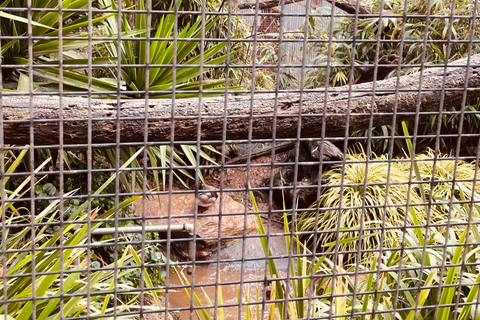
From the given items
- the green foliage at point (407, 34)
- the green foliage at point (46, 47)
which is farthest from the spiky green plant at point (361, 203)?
the green foliage at point (46, 47)

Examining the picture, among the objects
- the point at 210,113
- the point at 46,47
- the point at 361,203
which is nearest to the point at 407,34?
the point at 361,203

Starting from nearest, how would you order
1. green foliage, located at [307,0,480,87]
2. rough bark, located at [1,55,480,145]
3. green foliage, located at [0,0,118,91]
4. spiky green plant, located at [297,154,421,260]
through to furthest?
rough bark, located at [1,55,480,145] < green foliage, located at [0,0,118,91] < spiky green plant, located at [297,154,421,260] < green foliage, located at [307,0,480,87]

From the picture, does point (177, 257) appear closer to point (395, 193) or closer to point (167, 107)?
point (395, 193)

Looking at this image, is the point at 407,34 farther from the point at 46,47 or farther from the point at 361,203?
the point at 46,47

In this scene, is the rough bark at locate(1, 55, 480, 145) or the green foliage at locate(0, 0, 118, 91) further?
the green foliage at locate(0, 0, 118, 91)

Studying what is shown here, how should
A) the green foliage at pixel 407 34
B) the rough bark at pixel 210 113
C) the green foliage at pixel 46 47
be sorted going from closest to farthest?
the rough bark at pixel 210 113, the green foliage at pixel 46 47, the green foliage at pixel 407 34

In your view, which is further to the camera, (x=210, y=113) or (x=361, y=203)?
(x=361, y=203)

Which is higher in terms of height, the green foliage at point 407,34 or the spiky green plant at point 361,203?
the green foliage at point 407,34

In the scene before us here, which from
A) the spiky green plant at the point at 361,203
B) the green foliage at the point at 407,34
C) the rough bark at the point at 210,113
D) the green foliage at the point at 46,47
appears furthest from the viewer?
the green foliage at the point at 407,34

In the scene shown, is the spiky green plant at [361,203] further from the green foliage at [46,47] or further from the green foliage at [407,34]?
the green foliage at [46,47]

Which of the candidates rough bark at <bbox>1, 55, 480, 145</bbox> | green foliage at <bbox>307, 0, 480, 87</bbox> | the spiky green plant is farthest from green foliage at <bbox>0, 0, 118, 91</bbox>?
green foliage at <bbox>307, 0, 480, 87</bbox>

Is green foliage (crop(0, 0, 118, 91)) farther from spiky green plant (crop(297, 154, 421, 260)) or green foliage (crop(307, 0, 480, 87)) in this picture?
green foliage (crop(307, 0, 480, 87))

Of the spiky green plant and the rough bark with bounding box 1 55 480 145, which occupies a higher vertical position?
the rough bark with bounding box 1 55 480 145

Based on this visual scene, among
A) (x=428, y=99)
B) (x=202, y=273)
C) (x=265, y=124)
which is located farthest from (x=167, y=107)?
(x=202, y=273)
